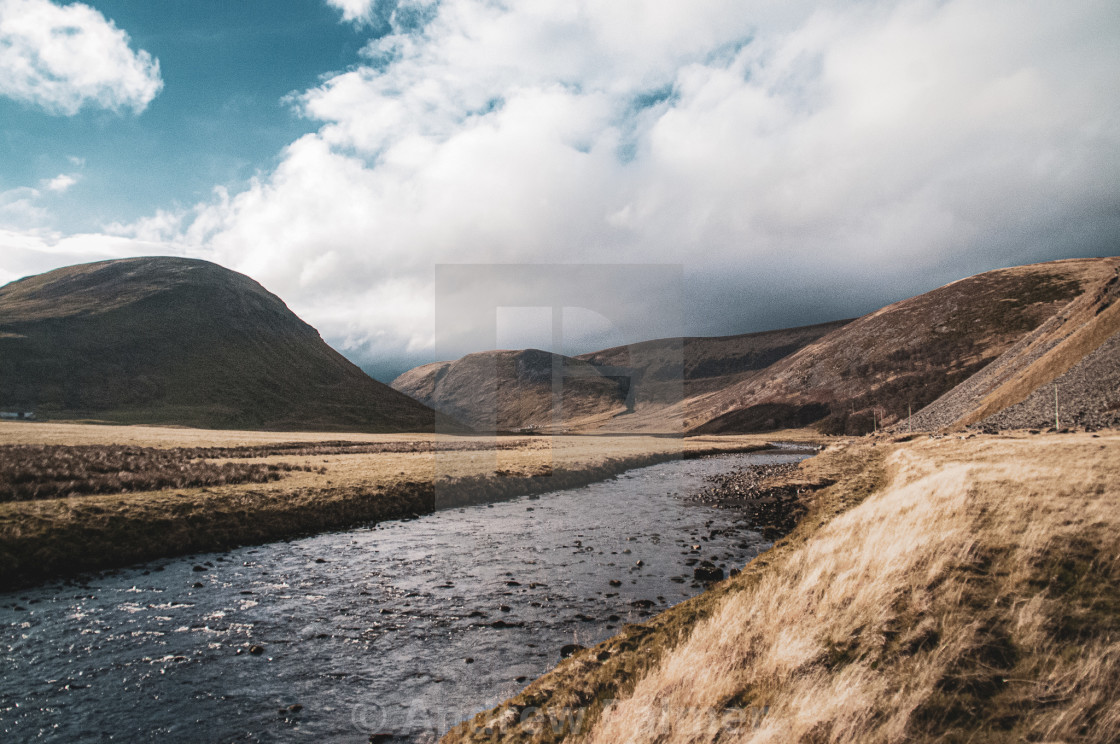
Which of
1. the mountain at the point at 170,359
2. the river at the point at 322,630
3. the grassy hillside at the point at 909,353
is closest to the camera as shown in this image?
the river at the point at 322,630

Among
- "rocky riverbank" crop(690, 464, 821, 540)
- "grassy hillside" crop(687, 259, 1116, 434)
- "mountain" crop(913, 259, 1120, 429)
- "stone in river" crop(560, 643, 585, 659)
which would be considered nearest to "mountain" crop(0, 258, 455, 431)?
"rocky riverbank" crop(690, 464, 821, 540)

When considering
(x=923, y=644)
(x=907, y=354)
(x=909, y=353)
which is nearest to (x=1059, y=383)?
(x=923, y=644)

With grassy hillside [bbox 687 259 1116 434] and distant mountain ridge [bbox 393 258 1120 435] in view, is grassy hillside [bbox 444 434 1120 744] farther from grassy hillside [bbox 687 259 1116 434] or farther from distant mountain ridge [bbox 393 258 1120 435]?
grassy hillside [bbox 687 259 1116 434]

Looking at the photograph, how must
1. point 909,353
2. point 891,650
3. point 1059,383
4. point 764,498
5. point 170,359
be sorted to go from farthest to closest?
1. point 909,353
2. point 170,359
3. point 1059,383
4. point 764,498
5. point 891,650

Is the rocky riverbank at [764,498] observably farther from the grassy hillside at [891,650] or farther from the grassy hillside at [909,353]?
the grassy hillside at [909,353]

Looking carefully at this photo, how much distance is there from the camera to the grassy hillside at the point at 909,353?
13500 cm

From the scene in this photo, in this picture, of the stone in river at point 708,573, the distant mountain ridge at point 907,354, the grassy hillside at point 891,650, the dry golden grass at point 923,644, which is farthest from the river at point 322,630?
the distant mountain ridge at point 907,354

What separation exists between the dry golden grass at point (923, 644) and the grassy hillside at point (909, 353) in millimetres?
127957

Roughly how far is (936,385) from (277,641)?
6331 inches

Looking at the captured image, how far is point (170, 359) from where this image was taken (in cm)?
14425

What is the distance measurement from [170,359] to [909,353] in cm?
22247

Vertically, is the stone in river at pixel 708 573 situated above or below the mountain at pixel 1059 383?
below

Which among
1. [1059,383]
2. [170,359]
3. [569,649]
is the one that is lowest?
[569,649]

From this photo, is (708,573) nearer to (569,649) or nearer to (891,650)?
(569,649)
